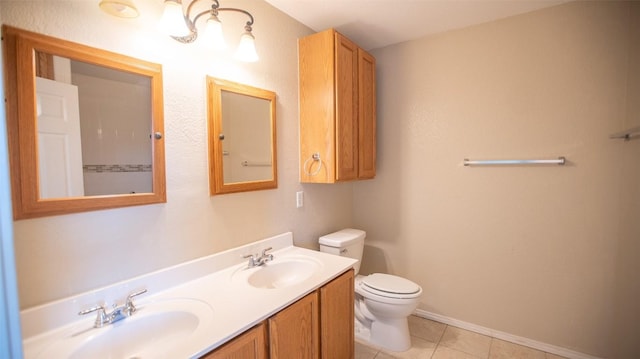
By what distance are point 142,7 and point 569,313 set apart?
9.96 feet

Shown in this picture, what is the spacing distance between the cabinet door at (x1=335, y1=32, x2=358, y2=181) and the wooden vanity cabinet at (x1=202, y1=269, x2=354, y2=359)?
768 mm

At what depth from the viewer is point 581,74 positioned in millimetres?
1853

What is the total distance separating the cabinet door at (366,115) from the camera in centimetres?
225

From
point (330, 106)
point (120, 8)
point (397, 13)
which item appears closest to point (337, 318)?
point (330, 106)

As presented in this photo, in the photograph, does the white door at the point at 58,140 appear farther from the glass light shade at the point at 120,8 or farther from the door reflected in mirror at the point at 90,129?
the glass light shade at the point at 120,8

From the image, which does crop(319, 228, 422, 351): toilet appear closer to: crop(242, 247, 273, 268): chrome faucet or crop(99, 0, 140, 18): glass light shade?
crop(242, 247, 273, 268): chrome faucet

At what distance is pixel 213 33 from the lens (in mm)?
1355

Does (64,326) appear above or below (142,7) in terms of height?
below

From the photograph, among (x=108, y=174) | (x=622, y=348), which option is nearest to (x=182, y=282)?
(x=108, y=174)

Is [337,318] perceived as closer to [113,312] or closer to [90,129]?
[113,312]

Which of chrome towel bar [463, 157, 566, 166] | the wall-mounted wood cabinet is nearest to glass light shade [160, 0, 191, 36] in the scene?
the wall-mounted wood cabinet

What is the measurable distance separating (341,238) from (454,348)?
1124 millimetres

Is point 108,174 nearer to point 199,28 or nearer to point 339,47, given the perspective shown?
point 199,28

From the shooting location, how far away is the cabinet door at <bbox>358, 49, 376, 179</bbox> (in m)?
2.25
